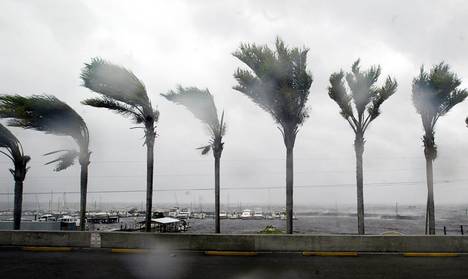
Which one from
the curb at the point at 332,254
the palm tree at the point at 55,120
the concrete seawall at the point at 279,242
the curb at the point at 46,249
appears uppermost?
the palm tree at the point at 55,120

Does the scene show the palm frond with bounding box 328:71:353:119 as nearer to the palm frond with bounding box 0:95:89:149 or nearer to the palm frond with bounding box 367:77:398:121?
the palm frond with bounding box 367:77:398:121

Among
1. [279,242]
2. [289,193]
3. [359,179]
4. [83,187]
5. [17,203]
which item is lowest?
[279,242]

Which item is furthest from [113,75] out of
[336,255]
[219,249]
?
[336,255]

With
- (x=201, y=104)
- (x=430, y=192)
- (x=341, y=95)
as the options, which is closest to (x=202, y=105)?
(x=201, y=104)

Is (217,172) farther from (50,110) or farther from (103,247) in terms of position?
(50,110)

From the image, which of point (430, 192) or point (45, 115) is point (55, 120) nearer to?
point (45, 115)

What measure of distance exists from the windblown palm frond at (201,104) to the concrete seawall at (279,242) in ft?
18.2

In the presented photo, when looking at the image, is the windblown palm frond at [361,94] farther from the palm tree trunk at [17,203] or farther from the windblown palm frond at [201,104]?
the palm tree trunk at [17,203]

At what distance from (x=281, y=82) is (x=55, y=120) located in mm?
10980

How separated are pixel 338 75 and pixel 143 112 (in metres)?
9.25

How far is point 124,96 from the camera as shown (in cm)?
1734

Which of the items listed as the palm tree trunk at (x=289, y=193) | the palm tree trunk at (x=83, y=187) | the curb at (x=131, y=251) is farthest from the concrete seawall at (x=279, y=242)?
the palm tree trunk at (x=83, y=187)

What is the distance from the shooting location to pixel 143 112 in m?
17.8

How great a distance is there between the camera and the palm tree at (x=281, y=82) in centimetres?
1753
